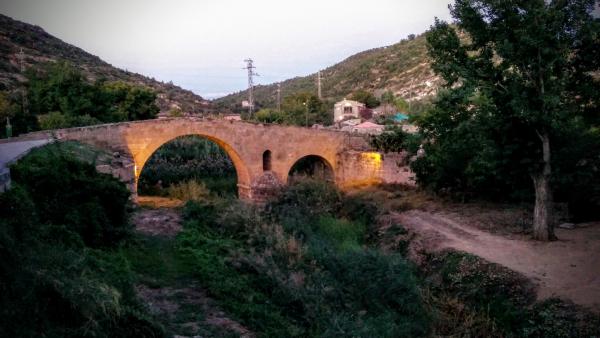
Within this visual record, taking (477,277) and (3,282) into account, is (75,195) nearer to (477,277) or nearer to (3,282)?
(3,282)

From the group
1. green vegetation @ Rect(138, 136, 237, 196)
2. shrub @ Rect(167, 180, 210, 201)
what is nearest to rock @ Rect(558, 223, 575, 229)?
shrub @ Rect(167, 180, 210, 201)

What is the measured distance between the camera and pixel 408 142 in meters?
16.7

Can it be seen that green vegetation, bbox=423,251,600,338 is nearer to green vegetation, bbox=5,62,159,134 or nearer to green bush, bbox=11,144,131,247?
green bush, bbox=11,144,131,247

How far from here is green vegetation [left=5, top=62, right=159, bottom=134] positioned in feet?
80.6

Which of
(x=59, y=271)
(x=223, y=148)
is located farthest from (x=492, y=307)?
(x=223, y=148)

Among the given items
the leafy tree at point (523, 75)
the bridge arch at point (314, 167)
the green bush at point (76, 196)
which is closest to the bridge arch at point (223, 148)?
the bridge arch at point (314, 167)

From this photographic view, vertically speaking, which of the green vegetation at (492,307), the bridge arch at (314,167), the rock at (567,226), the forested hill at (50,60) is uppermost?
the forested hill at (50,60)

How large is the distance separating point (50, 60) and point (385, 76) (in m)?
36.8

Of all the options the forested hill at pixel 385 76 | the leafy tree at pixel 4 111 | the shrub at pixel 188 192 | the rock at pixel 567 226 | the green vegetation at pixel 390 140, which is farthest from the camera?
the forested hill at pixel 385 76

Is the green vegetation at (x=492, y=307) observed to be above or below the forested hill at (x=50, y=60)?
below

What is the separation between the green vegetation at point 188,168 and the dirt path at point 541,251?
37.8 feet

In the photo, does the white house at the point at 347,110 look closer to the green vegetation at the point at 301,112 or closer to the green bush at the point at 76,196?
the green vegetation at the point at 301,112

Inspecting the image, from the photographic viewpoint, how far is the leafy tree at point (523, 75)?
1002 cm

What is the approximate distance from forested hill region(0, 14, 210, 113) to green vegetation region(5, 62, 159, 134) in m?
6.15
